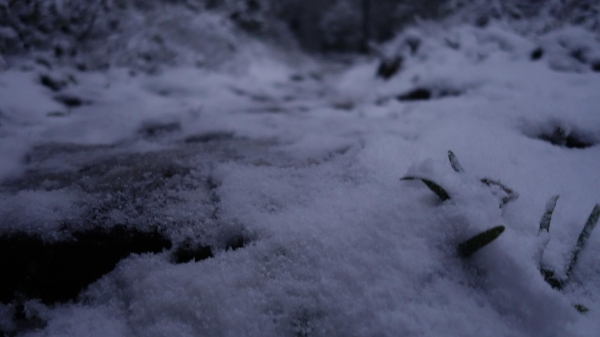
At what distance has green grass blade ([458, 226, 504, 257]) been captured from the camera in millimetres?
768

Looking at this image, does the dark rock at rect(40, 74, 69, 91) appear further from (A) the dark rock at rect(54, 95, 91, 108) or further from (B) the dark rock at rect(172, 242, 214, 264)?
(B) the dark rock at rect(172, 242, 214, 264)

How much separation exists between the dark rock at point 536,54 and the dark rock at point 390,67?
1.40m

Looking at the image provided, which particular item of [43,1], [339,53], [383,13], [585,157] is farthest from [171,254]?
[383,13]

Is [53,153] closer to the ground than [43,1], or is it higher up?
closer to the ground

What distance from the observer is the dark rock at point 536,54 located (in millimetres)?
2662

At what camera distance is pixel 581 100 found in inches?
66.2

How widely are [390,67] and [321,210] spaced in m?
3.42

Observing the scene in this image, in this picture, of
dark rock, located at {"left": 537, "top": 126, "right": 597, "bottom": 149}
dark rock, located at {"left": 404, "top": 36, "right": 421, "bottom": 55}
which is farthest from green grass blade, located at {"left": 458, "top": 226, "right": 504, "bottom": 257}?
dark rock, located at {"left": 404, "top": 36, "right": 421, "bottom": 55}

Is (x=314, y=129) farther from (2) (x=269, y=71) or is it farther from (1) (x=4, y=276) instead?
(2) (x=269, y=71)

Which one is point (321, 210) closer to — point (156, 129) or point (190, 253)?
point (190, 253)

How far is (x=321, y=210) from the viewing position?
0.99 m

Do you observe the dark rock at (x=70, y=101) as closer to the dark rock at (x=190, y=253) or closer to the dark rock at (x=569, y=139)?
the dark rock at (x=190, y=253)

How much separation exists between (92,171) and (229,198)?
61 centimetres

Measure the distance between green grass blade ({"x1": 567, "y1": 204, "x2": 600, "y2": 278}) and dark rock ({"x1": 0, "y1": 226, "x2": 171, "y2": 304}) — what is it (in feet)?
3.51
